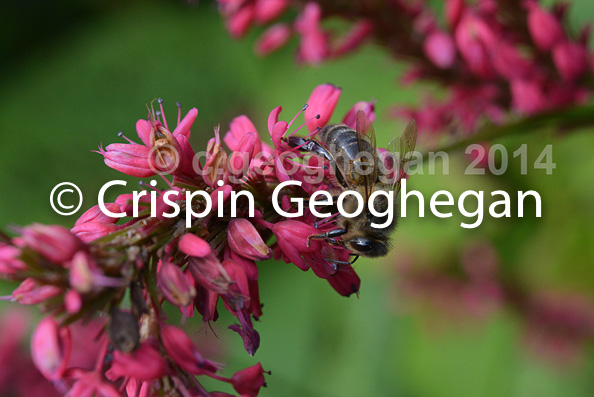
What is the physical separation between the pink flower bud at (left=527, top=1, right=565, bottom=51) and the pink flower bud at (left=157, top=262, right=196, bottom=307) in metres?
1.24

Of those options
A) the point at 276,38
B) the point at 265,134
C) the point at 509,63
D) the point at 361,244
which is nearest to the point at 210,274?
the point at 361,244

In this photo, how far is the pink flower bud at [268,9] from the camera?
1.70 metres

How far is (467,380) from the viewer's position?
2.57m

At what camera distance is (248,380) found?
1.04m

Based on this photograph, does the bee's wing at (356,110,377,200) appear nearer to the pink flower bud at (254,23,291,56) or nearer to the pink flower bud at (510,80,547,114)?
the pink flower bud at (510,80,547,114)

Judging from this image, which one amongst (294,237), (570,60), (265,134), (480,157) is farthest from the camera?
(265,134)

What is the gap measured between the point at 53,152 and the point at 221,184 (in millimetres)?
3075

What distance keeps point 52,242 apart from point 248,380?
43 cm

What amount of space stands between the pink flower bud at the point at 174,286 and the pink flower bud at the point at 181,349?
0.05m

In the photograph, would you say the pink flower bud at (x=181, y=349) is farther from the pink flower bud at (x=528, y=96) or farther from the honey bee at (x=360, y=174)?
the pink flower bud at (x=528, y=96)

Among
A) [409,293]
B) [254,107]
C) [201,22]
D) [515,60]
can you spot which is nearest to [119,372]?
[515,60]

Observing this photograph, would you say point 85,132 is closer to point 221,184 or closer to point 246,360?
point 246,360

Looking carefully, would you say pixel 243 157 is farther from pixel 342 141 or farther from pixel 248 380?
pixel 248 380

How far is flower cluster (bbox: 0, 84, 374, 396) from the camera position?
2.77ft
